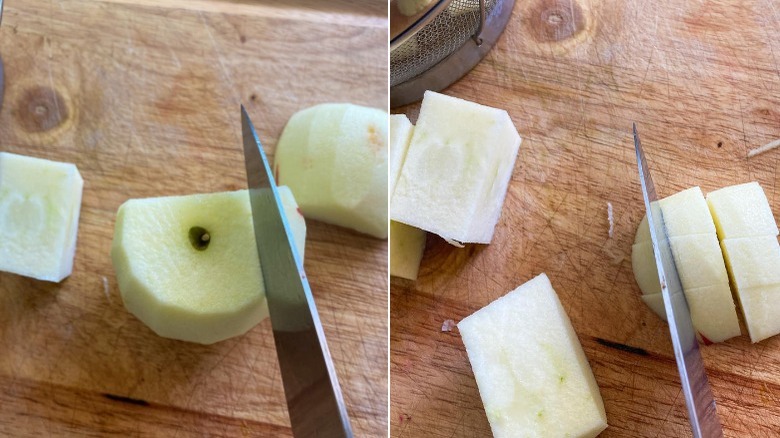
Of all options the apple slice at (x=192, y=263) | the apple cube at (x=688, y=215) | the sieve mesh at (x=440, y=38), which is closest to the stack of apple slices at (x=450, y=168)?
the sieve mesh at (x=440, y=38)

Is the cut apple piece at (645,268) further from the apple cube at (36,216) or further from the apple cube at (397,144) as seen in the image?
the apple cube at (36,216)

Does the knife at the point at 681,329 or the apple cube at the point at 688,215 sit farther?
the apple cube at the point at 688,215

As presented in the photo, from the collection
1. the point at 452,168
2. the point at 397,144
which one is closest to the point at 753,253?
the point at 452,168

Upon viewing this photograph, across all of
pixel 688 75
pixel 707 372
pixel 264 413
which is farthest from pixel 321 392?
pixel 688 75

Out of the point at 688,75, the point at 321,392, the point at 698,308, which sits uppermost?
the point at 688,75

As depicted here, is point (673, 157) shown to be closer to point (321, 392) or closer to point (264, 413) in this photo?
point (321, 392)

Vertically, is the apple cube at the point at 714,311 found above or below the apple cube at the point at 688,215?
below

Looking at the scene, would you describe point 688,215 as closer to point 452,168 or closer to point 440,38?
point 452,168
